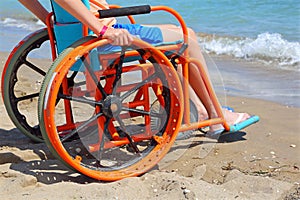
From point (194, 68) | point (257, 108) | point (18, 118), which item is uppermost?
point (194, 68)

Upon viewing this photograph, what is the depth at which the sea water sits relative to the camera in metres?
6.79

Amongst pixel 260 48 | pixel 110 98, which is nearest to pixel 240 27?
pixel 260 48

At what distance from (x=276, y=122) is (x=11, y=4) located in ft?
Result: 33.4

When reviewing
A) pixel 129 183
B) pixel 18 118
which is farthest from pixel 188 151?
pixel 18 118

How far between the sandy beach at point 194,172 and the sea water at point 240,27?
3.64ft

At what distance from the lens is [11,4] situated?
42.9 ft

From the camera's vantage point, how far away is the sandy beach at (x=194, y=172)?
273 centimetres

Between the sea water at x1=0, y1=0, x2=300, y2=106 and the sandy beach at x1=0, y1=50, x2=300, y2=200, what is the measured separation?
3.64 feet

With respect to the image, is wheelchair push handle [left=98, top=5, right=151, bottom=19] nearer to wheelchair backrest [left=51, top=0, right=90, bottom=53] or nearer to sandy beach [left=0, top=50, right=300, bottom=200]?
wheelchair backrest [left=51, top=0, right=90, bottom=53]

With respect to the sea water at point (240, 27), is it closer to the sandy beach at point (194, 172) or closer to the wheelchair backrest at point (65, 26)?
the sandy beach at point (194, 172)

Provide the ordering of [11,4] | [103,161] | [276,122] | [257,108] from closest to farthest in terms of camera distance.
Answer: [103,161] < [276,122] < [257,108] < [11,4]

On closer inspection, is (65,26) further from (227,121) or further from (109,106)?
(227,121)

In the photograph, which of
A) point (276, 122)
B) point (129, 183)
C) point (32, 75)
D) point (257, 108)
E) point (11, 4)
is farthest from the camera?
point (11, 4)

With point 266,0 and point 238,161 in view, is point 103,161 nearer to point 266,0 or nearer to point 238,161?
point 238,161
